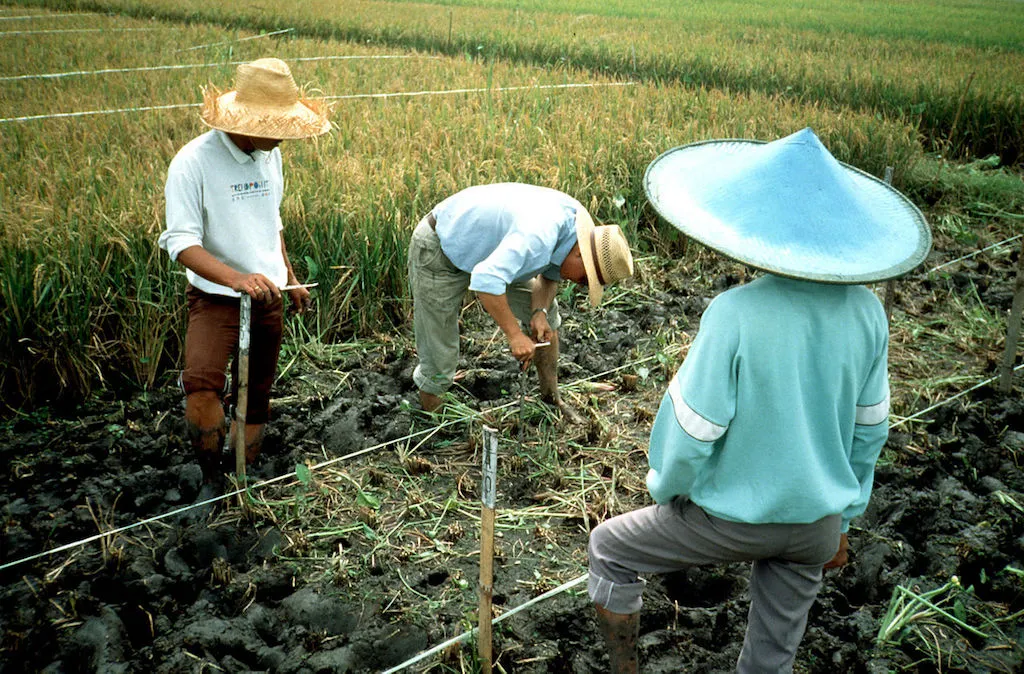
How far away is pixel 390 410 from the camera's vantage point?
325 cm

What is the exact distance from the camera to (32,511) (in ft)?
8.59

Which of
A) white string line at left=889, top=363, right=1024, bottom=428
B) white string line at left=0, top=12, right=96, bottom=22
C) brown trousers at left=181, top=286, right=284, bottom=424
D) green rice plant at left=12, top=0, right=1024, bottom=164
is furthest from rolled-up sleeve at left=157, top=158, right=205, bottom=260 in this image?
green rice plant at left=12, top=0, right=1024, bottom=164

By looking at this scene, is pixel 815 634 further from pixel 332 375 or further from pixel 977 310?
pixel 977 310

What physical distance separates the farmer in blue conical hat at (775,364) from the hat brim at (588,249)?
2.91 feet

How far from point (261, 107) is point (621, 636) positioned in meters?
1.76

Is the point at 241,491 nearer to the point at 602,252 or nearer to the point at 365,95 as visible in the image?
the point at 602,252

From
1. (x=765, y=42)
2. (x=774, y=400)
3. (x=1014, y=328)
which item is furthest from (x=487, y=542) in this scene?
(x=765, y=42)

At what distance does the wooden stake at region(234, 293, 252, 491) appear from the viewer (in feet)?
8.13

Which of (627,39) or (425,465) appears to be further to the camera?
(627,39)

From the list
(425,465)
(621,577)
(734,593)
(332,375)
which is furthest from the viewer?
(332,375)

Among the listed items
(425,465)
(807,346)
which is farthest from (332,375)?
(807,346)

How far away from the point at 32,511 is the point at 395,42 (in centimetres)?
810

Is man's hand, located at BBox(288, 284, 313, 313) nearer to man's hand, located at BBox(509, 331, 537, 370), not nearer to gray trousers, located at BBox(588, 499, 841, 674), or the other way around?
man's hand, located at BBox(509, 331, 537, 370)

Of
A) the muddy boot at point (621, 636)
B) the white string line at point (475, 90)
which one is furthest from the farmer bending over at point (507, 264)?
the white string line at point (475, 90)
